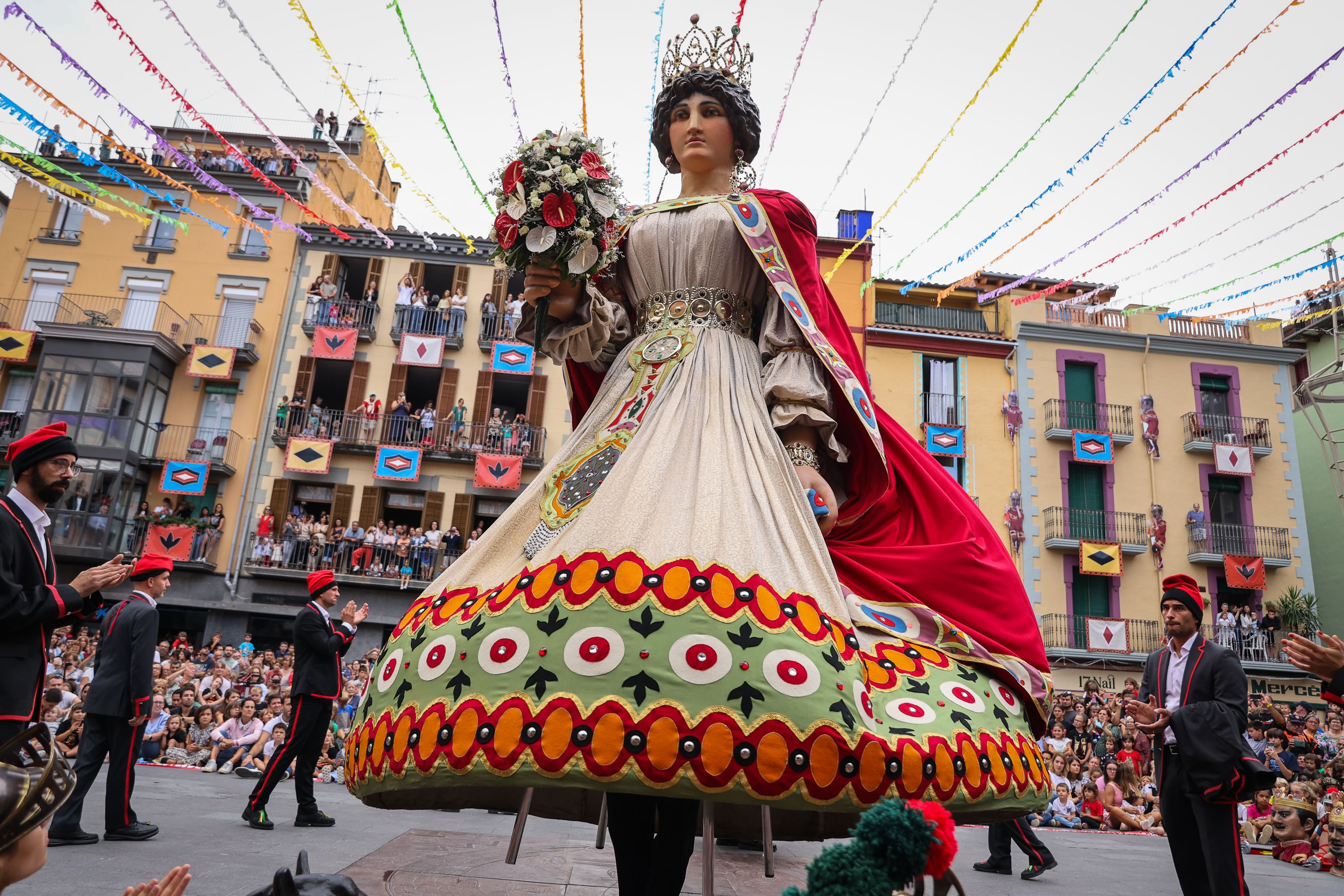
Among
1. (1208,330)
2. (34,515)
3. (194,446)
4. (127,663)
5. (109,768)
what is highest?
(1208,330)

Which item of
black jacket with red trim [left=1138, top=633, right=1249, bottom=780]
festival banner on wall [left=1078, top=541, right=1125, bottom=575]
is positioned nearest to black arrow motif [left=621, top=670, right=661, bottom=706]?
black jacket with red trim [left=1138, top=633, right=1249, bottom=780]

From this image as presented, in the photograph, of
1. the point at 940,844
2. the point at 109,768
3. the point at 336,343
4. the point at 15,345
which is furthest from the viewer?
the point at 336,343

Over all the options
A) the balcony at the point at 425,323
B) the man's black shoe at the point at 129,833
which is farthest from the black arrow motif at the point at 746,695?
the balcony at the point at 425,323

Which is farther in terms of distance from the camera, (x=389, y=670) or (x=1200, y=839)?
(x=1200, y=839)

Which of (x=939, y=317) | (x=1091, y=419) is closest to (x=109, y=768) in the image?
(x=939, y=317)

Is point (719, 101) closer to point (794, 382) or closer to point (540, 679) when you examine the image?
point (794, 382)

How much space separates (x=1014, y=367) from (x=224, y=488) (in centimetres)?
2091

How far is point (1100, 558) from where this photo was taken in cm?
2278

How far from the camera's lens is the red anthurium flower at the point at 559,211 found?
249cm

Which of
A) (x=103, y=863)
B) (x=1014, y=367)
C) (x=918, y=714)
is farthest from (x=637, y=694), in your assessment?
(x=1014, y=367)

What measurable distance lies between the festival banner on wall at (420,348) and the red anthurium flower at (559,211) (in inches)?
887

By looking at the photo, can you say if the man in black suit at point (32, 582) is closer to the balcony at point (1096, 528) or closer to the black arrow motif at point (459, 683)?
the black arrow motif at point (459, 683)

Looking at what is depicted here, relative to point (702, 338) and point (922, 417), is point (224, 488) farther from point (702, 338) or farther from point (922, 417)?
point (702, 338)

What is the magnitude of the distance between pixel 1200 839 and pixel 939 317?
875 inches
